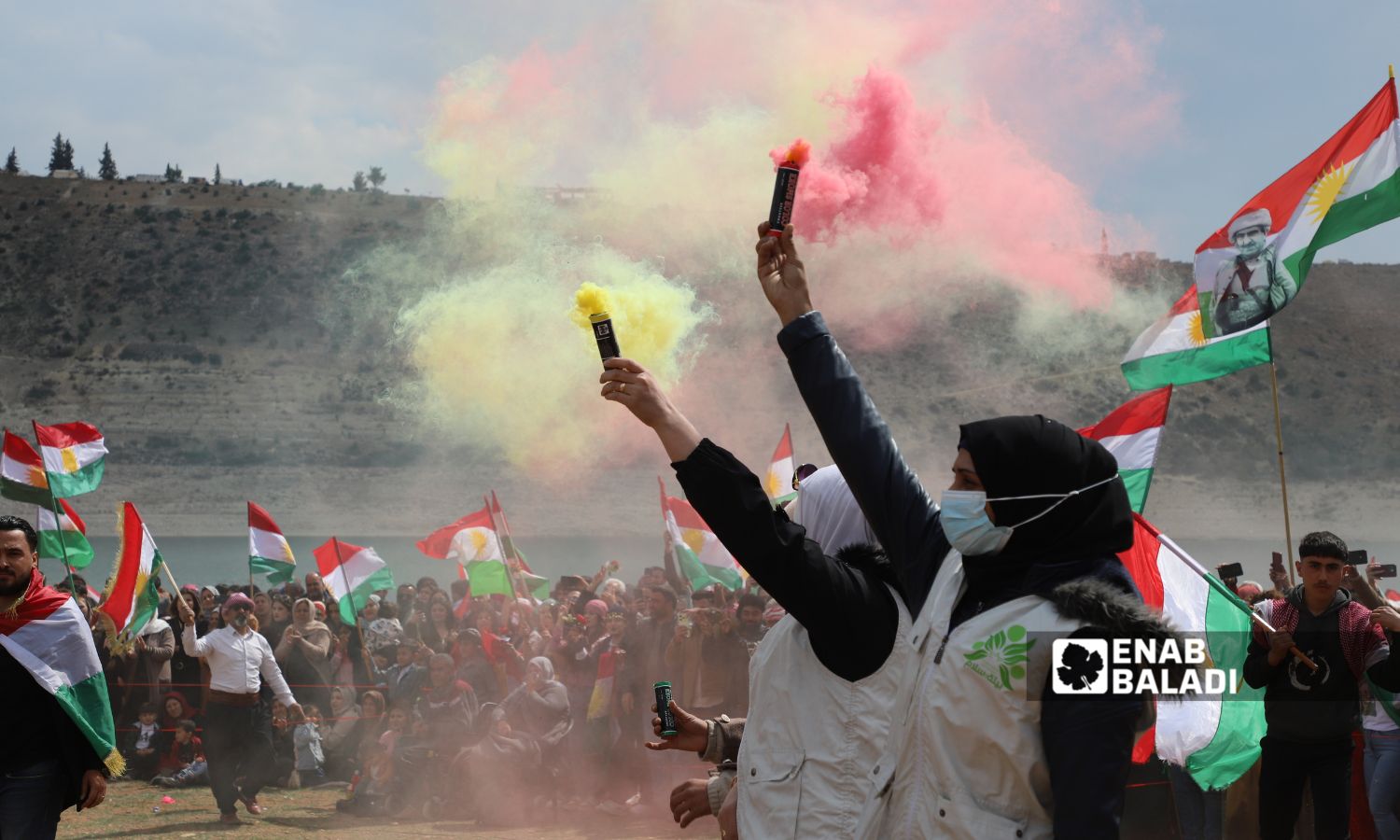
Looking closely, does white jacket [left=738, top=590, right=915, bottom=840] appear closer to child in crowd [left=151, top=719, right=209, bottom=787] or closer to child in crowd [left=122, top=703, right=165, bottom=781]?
child in crowd [left=151, top=719, right=209, bottom=787]

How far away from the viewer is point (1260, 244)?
913cm

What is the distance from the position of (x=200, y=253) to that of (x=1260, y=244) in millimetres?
77426

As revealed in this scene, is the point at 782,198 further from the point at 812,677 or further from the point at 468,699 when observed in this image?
the point at 468,699

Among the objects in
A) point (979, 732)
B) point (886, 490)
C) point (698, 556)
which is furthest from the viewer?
point (698, 556)

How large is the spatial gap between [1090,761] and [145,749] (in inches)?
501

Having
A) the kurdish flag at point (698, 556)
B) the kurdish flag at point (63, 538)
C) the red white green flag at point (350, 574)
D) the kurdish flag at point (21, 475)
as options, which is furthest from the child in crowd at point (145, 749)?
the kurdish flag at point (698, 556)

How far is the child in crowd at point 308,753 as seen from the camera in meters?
12.9

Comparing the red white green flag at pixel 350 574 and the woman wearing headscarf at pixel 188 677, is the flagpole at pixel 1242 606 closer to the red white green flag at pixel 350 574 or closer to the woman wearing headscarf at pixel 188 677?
the red white green flag at pixel 350 574

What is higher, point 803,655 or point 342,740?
point 803,655

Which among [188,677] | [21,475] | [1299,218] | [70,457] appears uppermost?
[1299,218]

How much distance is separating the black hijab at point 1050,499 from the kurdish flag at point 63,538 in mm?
14209

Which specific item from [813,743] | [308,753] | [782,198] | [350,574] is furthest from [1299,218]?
[350,574]

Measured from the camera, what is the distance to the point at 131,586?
1242cm

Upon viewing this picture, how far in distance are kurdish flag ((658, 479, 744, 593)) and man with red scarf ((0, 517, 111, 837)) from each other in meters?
9.25
